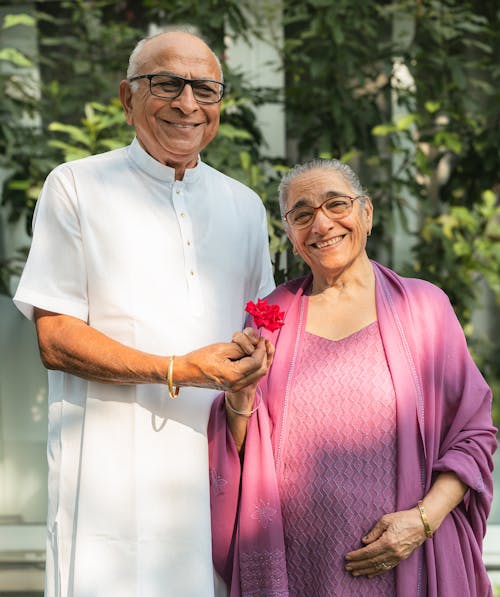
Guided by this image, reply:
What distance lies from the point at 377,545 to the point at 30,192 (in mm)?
2550

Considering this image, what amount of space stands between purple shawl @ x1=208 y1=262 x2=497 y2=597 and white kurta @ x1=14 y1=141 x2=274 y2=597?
117 mm

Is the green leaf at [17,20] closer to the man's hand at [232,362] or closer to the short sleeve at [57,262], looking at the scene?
the short sleeve at [57,262]

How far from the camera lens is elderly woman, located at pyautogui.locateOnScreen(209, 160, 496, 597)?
2168 millimetres

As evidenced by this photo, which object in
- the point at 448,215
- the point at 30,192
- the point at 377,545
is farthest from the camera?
the point at 448,215

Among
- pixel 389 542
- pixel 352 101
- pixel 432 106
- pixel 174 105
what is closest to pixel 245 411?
pixel 389 542

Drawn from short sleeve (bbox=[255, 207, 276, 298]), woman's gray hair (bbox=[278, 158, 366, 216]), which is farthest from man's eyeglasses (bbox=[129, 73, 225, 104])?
short sleeve (bbox=[255, 207, 276, 298])

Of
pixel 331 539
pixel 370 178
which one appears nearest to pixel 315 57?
pixel 370 178

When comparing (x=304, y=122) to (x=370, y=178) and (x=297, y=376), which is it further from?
(x=297, y=376)

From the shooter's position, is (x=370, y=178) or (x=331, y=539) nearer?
(x=331, y=539)

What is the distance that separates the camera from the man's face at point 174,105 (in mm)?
2305

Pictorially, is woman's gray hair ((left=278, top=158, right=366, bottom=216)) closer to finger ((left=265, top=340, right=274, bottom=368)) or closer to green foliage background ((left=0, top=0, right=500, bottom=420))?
finger ((left=265, top=340, right=274, bottom=368))

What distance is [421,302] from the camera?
227 centimetres

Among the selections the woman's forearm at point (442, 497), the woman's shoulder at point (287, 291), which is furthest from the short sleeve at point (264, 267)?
the woman's forearm at point (442, 497)

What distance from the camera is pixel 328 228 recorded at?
2.28 m
